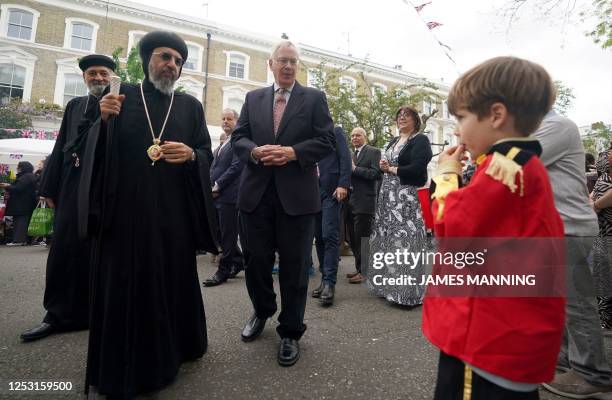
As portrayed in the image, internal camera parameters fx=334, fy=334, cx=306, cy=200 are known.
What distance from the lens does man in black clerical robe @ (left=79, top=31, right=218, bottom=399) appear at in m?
1.92

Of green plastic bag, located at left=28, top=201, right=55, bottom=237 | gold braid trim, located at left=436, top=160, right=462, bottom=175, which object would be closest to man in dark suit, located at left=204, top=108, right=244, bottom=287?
gold braid trim, located at left=436, top=160, right=462, bottom=175

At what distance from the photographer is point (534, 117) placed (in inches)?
44.2

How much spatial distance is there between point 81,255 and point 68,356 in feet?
2.96

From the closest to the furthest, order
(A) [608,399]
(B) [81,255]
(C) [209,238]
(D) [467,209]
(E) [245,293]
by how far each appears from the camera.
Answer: (D) [467,209], (A) [608,399], (C) [209,238], (B) [81,255], (E) [245,293]

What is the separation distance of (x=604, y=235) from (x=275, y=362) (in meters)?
3.19

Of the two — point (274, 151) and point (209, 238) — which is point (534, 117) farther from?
point (209, 238)

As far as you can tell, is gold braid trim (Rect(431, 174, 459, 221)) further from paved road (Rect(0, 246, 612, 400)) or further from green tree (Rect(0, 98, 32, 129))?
green tree (Rect(0, 98, 32, 129))

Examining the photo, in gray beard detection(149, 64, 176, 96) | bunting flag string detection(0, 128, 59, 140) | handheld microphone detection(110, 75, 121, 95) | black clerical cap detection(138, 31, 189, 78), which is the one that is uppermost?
bunting flag string detection(0, 128, 59, 140)

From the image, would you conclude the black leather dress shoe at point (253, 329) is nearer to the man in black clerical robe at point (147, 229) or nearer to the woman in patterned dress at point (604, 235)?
the man in black clerical robe at point (147, 229)

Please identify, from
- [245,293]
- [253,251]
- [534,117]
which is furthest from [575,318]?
[245,293]

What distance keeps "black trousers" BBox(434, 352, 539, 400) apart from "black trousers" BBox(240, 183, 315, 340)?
1375mm

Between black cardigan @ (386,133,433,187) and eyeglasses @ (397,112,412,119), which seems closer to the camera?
black cardigan @ (386,133,433,187)

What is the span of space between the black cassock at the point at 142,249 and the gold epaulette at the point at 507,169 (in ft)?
5.97

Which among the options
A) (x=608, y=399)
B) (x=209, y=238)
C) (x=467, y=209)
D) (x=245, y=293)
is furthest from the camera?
(x=245, y=293)
